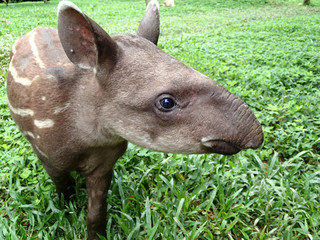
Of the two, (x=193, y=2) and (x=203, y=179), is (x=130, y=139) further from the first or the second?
(x=193, y=2)

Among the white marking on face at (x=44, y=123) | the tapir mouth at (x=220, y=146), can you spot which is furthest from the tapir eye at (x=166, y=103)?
the white marking on face at (x=44, y=123)

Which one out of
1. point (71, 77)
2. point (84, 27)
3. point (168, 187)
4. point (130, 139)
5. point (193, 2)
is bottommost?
point (193, 2)

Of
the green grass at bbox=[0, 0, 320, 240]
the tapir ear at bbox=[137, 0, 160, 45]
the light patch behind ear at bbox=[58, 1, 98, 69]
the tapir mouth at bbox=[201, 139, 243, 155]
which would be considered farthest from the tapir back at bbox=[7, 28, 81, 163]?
the tapir mouth at bbox=[201, 139, 243, 155]

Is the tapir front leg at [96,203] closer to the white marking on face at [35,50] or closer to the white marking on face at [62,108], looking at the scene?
the white marking on face at [62,108]

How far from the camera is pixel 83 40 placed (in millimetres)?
1636

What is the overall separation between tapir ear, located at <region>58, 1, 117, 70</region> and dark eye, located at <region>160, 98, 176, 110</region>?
0.34 m

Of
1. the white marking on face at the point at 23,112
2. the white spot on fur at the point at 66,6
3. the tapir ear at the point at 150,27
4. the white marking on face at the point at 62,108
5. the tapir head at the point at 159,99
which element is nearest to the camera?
the white spot on fur at the point at 66,6

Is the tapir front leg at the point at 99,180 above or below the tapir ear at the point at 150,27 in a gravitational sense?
below

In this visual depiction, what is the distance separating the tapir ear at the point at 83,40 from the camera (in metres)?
1.52

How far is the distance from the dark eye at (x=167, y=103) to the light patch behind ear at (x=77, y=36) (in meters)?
0.41

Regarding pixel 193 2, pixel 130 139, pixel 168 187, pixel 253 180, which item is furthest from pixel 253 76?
pixel 193 2

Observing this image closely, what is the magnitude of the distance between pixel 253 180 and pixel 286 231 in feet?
1.81

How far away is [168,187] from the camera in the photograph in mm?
2561

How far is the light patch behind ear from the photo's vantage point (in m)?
1.52
